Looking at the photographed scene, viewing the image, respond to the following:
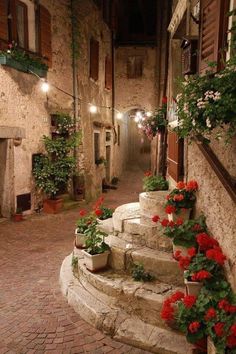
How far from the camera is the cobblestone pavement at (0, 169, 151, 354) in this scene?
3.69 meters

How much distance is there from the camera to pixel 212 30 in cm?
392

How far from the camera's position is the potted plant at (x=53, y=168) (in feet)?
32.4

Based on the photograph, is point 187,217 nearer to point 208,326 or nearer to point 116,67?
point 208,326

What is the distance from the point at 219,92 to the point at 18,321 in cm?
376

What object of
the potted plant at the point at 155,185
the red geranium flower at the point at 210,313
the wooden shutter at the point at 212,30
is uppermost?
the wooden shutter at the point at 212,30

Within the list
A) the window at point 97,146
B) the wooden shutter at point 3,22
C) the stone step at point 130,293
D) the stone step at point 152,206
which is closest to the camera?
the stone step at point 130,293

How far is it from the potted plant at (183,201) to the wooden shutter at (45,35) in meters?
7.57

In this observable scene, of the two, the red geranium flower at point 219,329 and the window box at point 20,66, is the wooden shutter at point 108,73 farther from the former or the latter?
the red geranium flower at point 219,329

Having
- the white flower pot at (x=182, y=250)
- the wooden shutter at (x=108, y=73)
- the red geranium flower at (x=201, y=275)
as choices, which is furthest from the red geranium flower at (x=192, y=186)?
the wooden shutter at (x=108, y=73)

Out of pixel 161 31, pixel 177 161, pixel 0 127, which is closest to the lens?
pixel 177 161

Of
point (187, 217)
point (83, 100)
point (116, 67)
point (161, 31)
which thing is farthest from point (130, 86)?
point (187, 217)

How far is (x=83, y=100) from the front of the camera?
12422 mm

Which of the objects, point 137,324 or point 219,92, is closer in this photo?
point 219,92

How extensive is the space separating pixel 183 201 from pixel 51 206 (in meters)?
6.28
